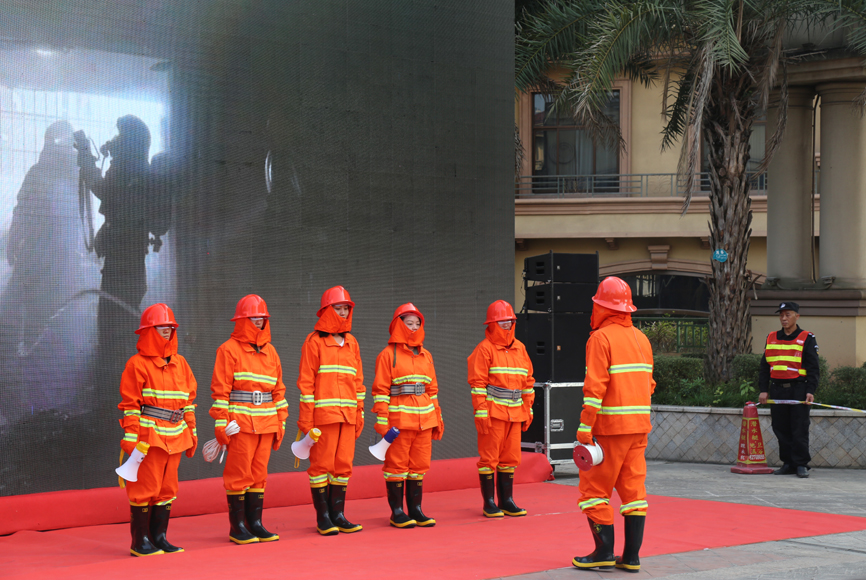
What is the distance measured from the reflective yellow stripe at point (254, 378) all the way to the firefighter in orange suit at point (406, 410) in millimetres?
949

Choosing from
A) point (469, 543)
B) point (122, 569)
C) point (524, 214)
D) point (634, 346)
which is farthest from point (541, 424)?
point (524, 214)

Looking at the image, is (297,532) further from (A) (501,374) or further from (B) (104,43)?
(B) (104,43)

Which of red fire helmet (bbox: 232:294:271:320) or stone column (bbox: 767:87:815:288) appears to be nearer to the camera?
red fire helmet (bbox: 232:294:271:320)

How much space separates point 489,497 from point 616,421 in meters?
2.77

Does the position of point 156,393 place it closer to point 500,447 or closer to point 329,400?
point 329,400

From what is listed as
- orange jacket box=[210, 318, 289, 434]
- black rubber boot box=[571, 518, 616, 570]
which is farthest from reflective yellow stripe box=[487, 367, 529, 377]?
black rubber boot box=[571, 518, 616, 570]

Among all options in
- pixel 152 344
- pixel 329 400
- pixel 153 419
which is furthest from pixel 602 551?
pixel 152 344

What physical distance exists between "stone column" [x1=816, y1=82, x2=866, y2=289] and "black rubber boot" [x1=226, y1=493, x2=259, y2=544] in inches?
445

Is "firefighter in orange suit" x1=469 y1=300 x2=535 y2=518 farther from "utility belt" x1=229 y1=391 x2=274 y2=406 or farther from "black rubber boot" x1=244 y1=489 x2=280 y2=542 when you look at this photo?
"black rubber boot" x1=244 y1=489 x2=280 y2=542

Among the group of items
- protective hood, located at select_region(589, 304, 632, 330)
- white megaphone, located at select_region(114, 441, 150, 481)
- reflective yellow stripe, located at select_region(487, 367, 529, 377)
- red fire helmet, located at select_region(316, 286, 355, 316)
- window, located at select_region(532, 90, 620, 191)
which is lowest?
white megaphone, located at select_region(114, 441, 150, 481)

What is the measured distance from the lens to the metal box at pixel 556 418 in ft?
35.4

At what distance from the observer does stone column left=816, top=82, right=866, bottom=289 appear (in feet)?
49.7

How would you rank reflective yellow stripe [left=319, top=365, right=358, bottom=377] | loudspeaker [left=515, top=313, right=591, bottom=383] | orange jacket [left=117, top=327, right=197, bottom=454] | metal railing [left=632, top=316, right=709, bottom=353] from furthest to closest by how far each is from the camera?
metal railing [left=632, top=316, right=709, bottom=353] < loudspeaker [left=515, top=313, right=591, bottom=383] < reflective yellow stripe [left=319, top=365, right=358, bottom=377] < orange jacket [left=117, top=327, right=197, bottom=454]

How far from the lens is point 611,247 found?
2533 centimetres
